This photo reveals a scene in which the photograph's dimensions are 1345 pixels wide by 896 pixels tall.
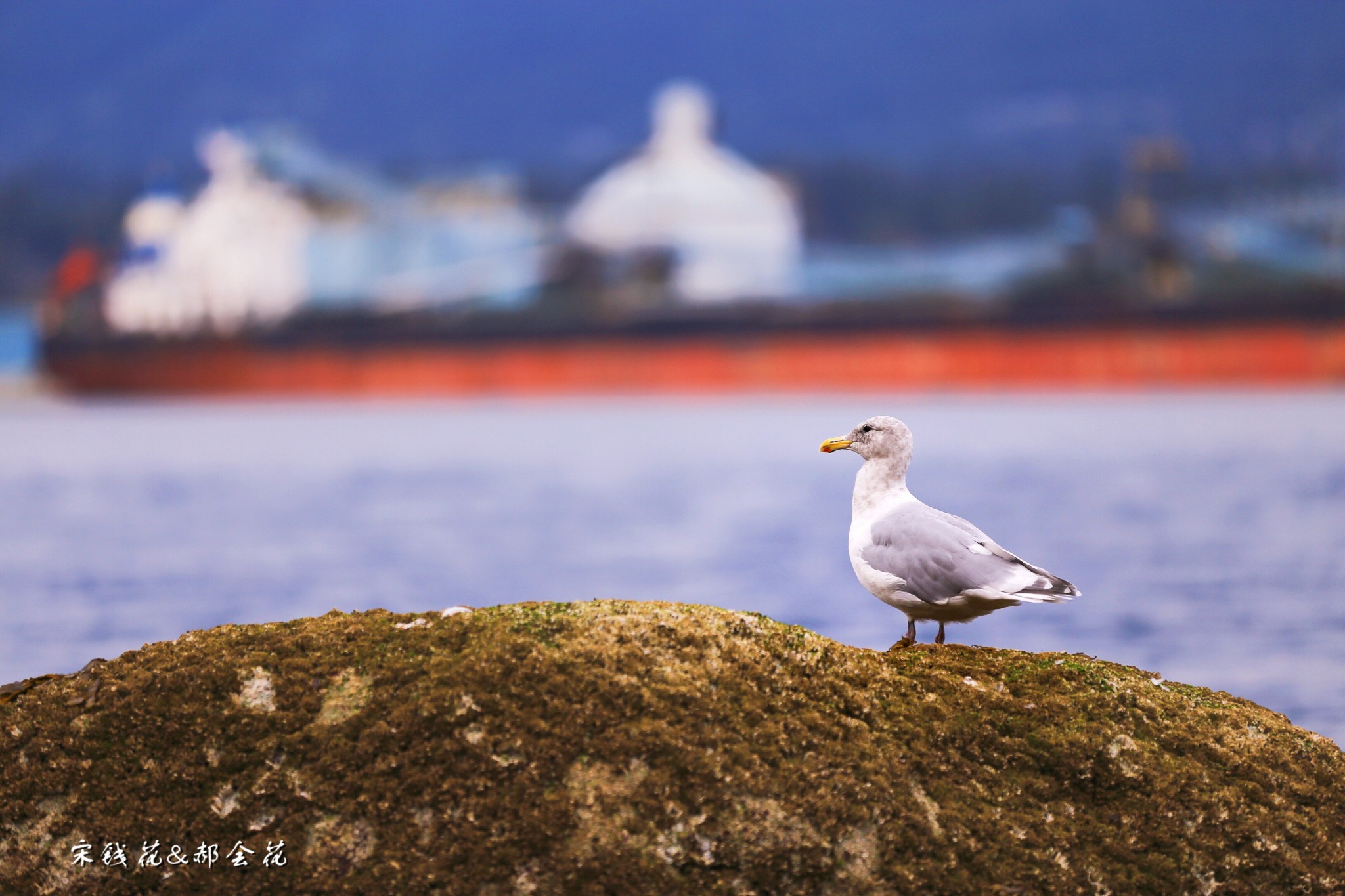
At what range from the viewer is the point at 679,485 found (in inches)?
753

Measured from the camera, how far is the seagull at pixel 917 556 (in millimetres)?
3510

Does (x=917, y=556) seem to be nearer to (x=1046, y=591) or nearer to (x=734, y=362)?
(x=1046, y=591)

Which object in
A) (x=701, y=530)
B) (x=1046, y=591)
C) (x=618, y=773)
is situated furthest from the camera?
(x=701, y=530)

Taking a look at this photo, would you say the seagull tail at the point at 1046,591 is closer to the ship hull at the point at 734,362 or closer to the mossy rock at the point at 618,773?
the mossy rock at the point at 618,773

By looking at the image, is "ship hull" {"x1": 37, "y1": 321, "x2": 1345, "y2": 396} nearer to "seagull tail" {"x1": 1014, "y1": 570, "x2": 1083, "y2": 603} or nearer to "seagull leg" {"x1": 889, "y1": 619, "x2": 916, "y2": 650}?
"seagull leg" {"x1": 889, "y1": 619, "x2": 916, "y2": 650}

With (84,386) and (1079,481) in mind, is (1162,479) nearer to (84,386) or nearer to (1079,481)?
(1079,481)

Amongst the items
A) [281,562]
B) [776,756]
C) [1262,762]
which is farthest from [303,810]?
[281,562]

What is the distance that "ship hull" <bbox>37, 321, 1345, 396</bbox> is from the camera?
106 ft

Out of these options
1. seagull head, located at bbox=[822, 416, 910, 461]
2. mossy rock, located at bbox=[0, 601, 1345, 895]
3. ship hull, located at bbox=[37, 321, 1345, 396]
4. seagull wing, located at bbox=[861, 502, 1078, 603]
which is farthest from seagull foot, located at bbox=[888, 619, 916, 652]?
ship hull, located at bbox=[37, 321, 1345, 396]

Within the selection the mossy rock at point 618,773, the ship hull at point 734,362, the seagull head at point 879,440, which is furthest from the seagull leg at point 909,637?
the ship hull at point 734,362

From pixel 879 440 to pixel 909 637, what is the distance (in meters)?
0.58

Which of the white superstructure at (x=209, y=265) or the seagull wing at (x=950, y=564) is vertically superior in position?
the white superstructure at (x=209, y=265)

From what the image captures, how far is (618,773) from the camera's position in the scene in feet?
9.45

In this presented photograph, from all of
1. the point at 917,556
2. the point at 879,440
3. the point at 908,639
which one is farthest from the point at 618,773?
the point at 879,440
